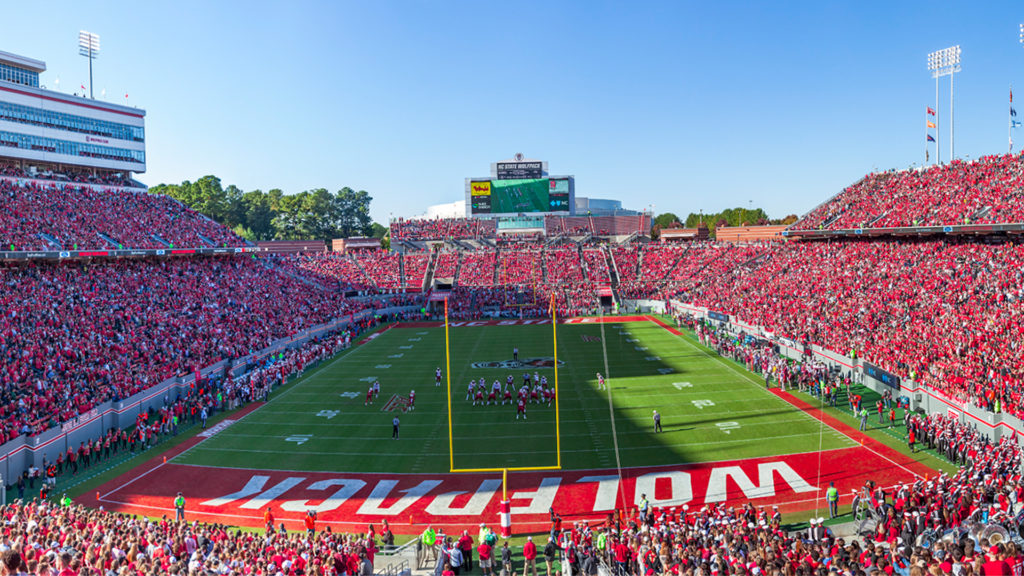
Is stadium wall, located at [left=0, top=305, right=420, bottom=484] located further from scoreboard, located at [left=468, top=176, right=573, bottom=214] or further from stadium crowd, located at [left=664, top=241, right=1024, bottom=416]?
scoreboard, located at [left=468, top=176, right=573, bottom=214]

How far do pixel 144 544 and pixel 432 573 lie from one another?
5.29 m

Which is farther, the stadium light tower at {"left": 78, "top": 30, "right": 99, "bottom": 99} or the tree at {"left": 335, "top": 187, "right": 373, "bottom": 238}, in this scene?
the tree at {"left": 335, "top": 187, "right": 373, "bottom": 238}

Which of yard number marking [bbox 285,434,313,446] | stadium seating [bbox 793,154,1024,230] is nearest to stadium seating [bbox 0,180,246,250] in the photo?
yard number marking [bbox 285,434,313,446]

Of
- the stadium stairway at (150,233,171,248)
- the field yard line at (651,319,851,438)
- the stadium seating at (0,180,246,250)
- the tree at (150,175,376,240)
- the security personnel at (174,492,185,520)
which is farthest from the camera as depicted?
the tree at (150,175,376,240)

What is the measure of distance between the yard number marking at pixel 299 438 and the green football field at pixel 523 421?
1.6 inches

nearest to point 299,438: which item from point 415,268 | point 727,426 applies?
point 727,426

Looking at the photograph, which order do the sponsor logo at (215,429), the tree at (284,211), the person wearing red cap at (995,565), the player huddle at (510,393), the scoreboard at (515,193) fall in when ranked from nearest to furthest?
1. the person wearing red cap at (995,565)
2. the sponsor logo at (215,429)
3. the player huddle at (510,393)
4. the scoreboard at (515,193)
5. the tree at (284,211)

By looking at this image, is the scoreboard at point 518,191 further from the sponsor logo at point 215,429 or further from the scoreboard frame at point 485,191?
the sponsor logo at point 215,429

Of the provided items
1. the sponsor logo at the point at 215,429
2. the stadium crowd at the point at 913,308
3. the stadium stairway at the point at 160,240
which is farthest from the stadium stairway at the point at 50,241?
the stadium crowd at the point at 913,308

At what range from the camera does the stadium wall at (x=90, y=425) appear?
1842 centimetres

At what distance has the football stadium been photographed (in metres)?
12.3

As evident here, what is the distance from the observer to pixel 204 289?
124 ft

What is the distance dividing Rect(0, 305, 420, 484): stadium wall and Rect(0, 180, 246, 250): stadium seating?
35.0 feet

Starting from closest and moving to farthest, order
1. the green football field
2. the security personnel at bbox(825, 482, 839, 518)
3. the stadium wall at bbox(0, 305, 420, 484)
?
the security personnel at bbox(825, 482, 839, 518) < the stadium wall at bbox(0, 305, 420, 484) < the green football field
